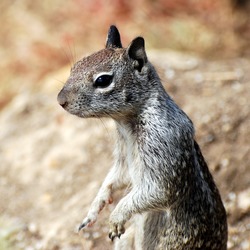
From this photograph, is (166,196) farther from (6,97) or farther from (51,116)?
(6,97)

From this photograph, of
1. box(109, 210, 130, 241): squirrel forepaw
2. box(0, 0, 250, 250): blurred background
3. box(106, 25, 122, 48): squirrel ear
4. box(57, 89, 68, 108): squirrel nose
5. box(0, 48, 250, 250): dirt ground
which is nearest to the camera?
box(57, 89, 68, 108): squirrel nose

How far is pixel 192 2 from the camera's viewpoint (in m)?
10.5

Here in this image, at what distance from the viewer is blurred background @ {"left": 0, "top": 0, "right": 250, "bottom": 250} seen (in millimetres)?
6664

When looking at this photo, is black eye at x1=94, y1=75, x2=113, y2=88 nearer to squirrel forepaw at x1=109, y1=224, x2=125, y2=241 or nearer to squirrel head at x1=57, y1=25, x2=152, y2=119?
squirrel head at x1=57, y1=25, x2=152, y2=119

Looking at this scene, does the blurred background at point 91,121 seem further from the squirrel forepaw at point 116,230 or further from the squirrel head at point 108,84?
the squirrel forepaw at point 116,230

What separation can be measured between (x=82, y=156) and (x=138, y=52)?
2.45 metres

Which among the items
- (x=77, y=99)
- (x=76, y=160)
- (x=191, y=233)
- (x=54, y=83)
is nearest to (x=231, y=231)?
(x=191, y=233)

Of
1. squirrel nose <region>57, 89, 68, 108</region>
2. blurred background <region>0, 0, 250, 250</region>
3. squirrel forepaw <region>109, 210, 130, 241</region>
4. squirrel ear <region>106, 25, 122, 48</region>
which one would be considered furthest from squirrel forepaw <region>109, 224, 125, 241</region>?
squirrel ear <region>106, 25, 122, 48</region>

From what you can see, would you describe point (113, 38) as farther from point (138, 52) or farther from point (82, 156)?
point (82, 156)

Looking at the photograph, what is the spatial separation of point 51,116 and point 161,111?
3261 millimetres

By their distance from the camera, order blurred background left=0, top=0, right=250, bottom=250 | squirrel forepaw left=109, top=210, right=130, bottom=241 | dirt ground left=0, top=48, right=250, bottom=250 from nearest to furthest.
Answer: squirrel forepaw left=109, top=210, right=130, bottom=241
dirt ground left=0, top=48, right=250, bottom=250
blurred background left=0, top=0, right=250, bottom=250

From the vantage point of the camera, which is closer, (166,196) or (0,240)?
(166,196)

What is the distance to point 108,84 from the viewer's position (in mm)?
4996

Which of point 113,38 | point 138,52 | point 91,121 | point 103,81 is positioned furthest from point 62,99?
point 91,121
